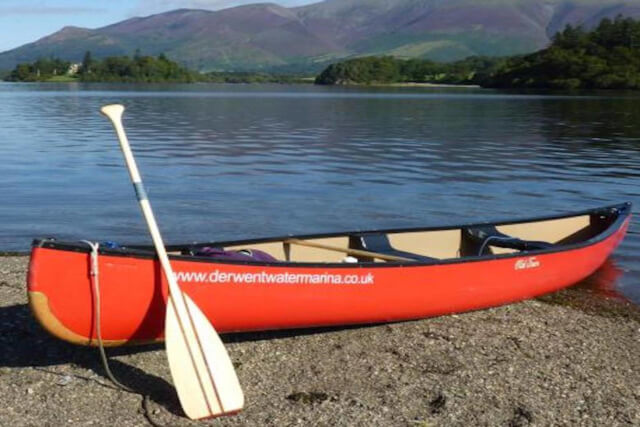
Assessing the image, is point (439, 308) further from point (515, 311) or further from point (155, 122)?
point (155, 122)

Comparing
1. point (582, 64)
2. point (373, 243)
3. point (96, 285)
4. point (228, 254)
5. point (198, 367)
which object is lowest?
point (198, 367)

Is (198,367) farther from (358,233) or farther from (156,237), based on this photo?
(358,233)

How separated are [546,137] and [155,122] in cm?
2448

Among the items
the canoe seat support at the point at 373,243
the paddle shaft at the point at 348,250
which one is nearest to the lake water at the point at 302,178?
the canoe seat support at the point at 373,243

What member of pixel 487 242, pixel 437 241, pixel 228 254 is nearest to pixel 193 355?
pixel 228 254

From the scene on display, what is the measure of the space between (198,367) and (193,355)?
0.13 meters

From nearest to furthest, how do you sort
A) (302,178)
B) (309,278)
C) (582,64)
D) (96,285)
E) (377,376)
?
(96,285) → (377,376) → (309,278) → (302,178) → (582,64)

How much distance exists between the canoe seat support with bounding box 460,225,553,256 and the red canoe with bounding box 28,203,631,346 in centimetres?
2

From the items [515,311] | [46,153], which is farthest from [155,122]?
[515,311]

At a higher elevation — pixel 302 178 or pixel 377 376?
pixel 377 376

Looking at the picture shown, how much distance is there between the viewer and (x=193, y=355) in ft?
23.7

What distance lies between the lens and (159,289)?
7445 millimetres

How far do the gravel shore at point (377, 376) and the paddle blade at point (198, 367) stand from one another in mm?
153

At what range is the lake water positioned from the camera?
1731 centimetres
